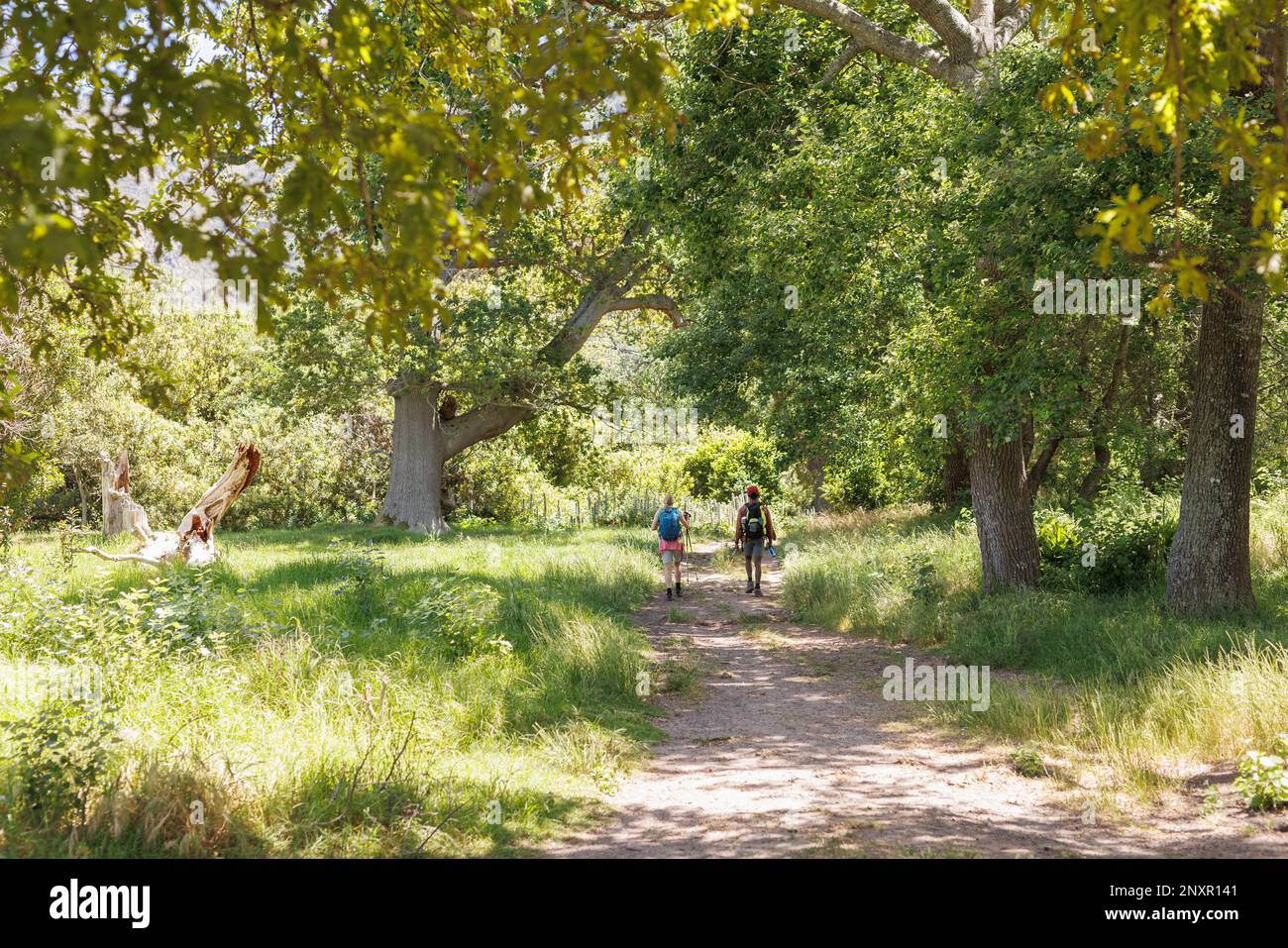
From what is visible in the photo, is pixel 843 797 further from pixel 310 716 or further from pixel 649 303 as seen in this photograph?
pixel 649 303

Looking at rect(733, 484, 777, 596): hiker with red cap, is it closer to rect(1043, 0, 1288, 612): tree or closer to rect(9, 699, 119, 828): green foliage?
rect(1043, 0, 1288, 612): tree

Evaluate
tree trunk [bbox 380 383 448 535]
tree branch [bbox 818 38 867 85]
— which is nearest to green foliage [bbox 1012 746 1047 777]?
tree branch [bbox 818 38 867 85]

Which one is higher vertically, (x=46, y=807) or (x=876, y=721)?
(x=46, y=807)

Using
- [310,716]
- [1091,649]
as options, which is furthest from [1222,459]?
[310,716]

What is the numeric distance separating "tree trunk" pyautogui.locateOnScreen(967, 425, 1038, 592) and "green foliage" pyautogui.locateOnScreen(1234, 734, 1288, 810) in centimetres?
740

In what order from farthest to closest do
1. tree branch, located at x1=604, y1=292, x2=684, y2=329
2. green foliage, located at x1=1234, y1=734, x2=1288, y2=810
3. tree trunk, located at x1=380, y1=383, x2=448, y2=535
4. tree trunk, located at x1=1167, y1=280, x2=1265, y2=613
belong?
tree trunk, located at x1=380, y1=383, x2=448, y2=535 → tree branch, located at x1=604, y1=292, x2=684, y2=329 → tree trunk, located at x1=1167, y1=280, x2=1265, y2=613 → green foliage, located at x1=1234, y1=734, x2=1288, y2=810

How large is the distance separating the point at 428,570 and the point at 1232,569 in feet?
34.4

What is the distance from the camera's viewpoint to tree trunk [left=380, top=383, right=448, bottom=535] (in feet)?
88.5

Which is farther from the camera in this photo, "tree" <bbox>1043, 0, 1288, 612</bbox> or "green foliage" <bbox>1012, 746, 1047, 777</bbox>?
"green foliage" <bbox>1012, 746, 1047, 777</bbox>

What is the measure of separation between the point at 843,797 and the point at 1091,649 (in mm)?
4767

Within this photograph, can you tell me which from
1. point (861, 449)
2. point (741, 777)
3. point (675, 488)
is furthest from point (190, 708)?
point (675, 488)

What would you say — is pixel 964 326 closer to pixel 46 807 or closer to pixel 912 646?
pixel 912 646

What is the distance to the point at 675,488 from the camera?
131ft
